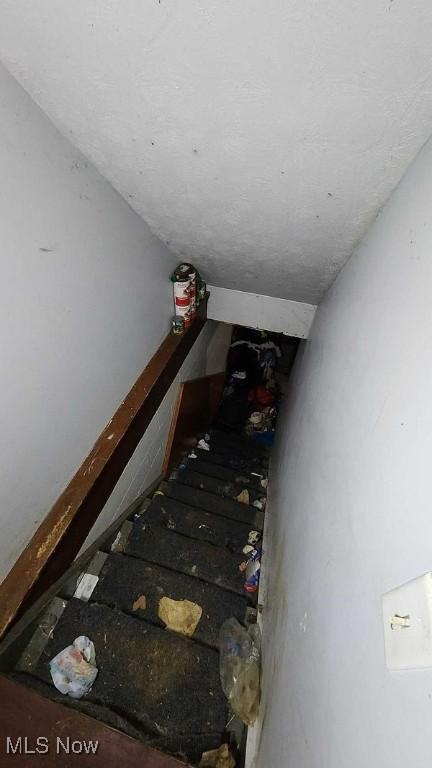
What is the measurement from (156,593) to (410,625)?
1.70m

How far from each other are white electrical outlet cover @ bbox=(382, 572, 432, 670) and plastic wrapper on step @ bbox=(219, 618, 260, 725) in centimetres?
132

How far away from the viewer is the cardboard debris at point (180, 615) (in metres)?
1.62

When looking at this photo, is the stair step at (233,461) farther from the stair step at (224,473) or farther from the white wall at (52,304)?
the white wall at (52,304)

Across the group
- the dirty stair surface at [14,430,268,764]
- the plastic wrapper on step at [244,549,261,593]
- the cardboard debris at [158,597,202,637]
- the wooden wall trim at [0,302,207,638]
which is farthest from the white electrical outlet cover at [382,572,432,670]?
the plastic wrapper on step at [244,549,261,593]

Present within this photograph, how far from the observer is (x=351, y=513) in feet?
2.36

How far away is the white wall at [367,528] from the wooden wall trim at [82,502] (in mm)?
954

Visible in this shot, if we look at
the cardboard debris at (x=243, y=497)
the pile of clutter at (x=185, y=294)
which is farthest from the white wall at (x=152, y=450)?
the cardboard debris at (x=243, y=497)

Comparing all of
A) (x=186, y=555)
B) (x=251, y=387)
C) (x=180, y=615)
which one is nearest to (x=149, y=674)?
(x=180, y=615)

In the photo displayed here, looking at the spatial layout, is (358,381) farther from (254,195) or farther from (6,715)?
(6,715)

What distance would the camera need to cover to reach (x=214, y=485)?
2.88 metres

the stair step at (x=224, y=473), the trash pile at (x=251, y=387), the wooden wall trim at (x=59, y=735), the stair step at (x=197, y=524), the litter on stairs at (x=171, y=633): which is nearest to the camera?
the wooden wall trim at (x=59, y=735)

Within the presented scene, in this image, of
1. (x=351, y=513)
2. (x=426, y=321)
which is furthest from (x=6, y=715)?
(x=426, y=321)

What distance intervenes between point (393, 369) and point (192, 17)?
0.74 meters

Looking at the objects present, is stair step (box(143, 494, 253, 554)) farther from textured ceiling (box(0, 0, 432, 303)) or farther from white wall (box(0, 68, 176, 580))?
textured ceiling (box(0, 0, 432, 303))
